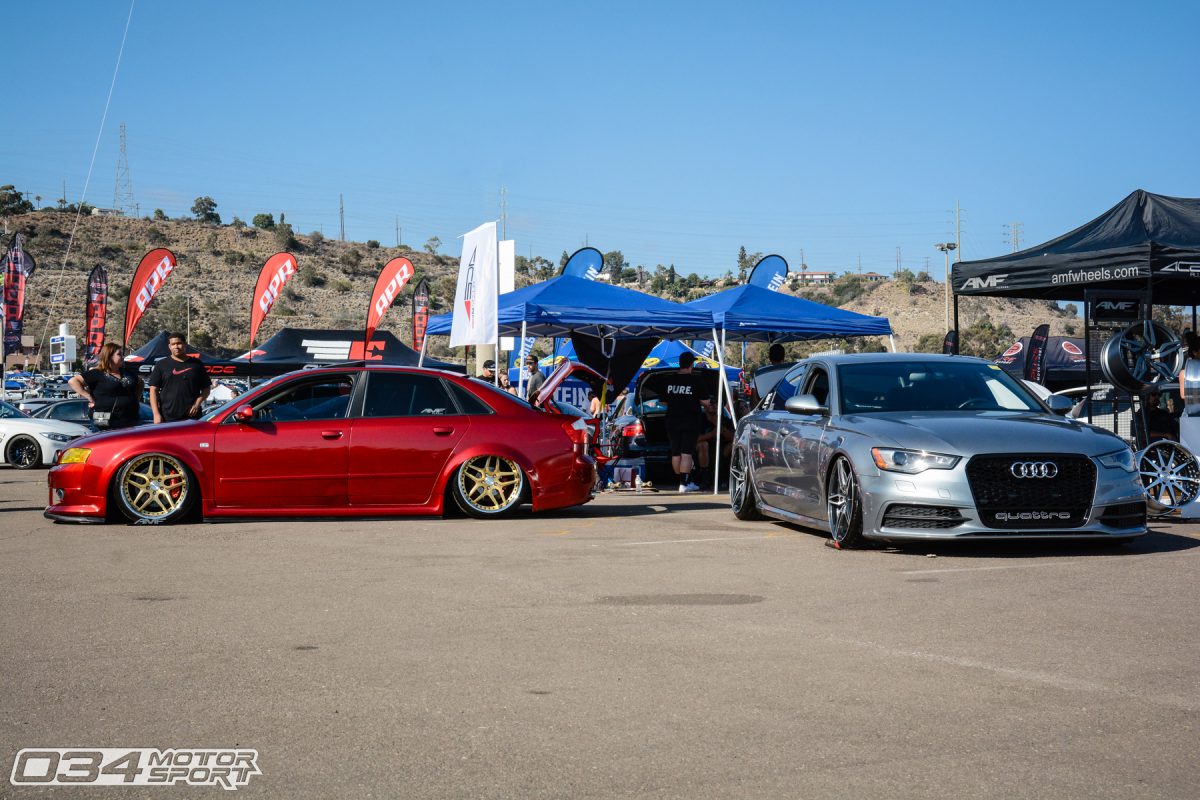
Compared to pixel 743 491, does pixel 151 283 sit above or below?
above

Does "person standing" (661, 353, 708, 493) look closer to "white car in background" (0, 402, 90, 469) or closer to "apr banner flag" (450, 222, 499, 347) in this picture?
"apr banner flag" (450, 222, 499, 347)

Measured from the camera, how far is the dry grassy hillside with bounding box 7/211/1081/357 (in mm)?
86750

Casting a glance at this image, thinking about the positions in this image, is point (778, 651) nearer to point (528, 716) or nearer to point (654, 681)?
point (654, 681)

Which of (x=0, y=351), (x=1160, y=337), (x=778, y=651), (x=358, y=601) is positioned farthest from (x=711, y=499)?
(x=0, y=351)

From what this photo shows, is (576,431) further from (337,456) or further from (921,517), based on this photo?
(921,517)

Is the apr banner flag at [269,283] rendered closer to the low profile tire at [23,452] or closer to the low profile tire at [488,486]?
the low profile tire at [23,452]

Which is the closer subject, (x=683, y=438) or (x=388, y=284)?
(x=683, y=438)

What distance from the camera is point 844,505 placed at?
31.0 ft

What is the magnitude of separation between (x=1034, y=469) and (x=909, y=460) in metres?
0.85

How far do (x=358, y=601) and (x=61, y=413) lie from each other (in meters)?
20.1


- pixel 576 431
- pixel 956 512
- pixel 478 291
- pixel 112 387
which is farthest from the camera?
pixel 478 291

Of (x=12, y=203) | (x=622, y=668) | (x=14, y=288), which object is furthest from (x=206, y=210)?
(x=622, y=668)

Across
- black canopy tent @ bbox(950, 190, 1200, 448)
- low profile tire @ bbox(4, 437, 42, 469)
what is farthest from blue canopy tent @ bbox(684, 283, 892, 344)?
low profile tire @ bbox(4, 437, 42, 469)

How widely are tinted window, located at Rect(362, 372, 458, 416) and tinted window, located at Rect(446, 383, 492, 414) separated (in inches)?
2.9
